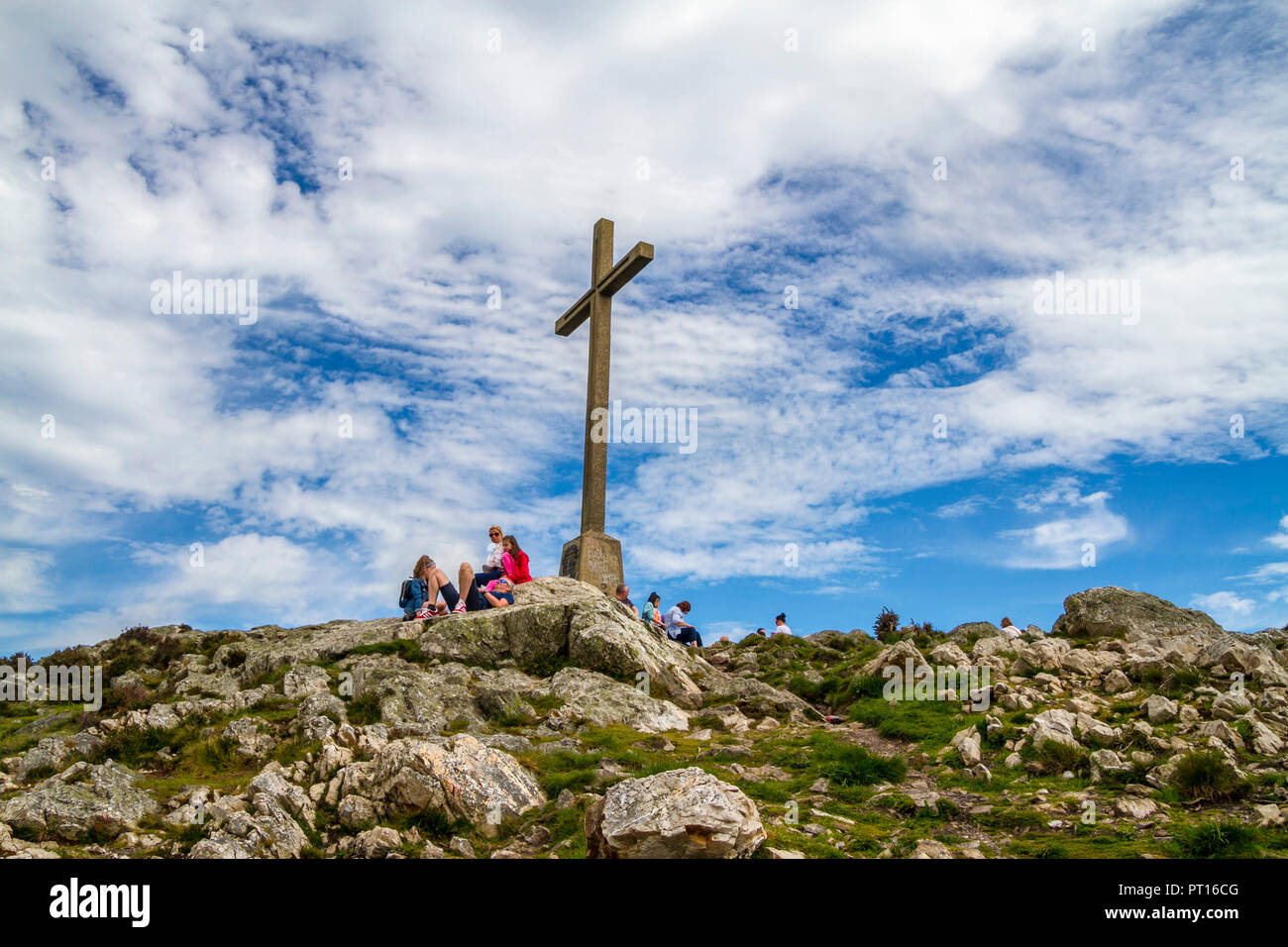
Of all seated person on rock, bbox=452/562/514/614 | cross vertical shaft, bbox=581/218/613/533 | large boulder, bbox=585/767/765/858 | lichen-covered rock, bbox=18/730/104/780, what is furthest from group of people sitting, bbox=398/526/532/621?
large boulder, bbox=585/767/765/858

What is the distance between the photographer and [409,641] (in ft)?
Result: 57.6

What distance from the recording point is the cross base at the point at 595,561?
71.0 ft

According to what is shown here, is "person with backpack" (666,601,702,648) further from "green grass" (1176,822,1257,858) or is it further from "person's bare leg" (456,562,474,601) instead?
"green grass" (1176,822,1257,858)

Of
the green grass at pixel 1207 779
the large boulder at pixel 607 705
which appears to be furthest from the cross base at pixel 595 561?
the green grass at pixel 1207 779

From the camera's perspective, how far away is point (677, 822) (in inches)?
283

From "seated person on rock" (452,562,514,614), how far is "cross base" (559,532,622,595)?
8.87 feet

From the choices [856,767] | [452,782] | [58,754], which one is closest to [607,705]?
[856,767]

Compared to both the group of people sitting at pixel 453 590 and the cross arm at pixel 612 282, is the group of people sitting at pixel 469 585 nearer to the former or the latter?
the group of people sitting at pixel 453 590

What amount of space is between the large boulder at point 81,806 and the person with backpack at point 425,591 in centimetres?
887

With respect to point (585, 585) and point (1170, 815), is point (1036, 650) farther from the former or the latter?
point (585, 585)

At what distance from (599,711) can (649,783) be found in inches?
279

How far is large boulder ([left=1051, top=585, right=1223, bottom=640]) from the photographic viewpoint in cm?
1839

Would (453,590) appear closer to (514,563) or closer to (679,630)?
(514,563)
